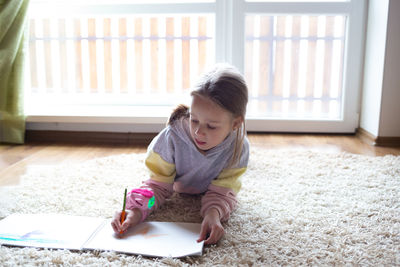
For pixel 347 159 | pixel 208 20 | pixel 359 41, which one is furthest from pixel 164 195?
pixel 359 41

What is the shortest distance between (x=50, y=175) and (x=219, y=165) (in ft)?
2.15

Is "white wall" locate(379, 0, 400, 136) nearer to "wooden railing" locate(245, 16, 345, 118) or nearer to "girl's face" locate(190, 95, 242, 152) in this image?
"wooden railing" locate(245, 16, 345, 118)

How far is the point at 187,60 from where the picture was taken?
Result: 2.17m

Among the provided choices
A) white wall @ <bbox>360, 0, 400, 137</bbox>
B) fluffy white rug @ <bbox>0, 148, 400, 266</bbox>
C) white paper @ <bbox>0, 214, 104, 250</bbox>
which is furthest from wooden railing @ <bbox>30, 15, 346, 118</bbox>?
white paper @ <bbox>0, 214, 104, 250</bbox>

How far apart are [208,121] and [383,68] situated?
4.09 ft

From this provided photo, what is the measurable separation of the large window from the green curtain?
11 cm

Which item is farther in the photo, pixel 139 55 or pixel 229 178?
pixel 139 55

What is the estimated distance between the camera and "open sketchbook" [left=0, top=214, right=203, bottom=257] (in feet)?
2.66

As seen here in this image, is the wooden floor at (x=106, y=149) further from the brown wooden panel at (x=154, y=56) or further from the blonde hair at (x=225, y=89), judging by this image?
the blonde hair at (x=225, y=89)

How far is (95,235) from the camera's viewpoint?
34.4 inches

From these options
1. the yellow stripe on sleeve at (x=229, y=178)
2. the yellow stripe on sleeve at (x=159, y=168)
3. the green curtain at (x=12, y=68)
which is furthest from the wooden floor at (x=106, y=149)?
the yellow stripe on sleeve at (x=229, y=178)

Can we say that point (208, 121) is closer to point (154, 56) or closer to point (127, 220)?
point (127, 220)

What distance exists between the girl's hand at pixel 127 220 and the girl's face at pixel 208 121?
23 centimetres

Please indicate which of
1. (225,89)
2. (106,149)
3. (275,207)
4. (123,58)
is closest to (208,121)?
(225,89)
